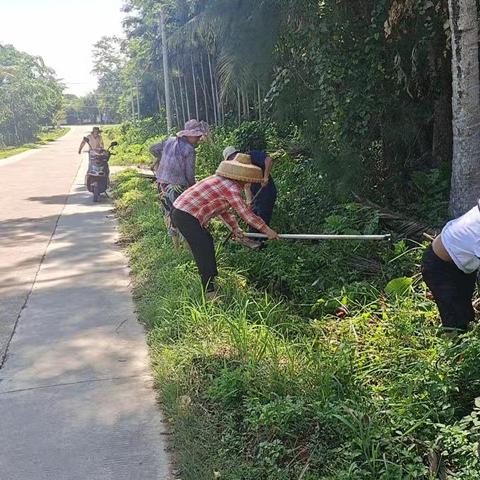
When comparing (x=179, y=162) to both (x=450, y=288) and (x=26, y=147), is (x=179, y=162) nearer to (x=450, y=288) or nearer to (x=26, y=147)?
(x=450, y=288)

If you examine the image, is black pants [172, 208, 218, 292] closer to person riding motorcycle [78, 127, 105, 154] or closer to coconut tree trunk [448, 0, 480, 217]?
coconut tree trunk [448, 0, 480, 217]

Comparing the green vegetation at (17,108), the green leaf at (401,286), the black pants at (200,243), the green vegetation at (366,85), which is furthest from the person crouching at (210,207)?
the green vegetation at (17,108)

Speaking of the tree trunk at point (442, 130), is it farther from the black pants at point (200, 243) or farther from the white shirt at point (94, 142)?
the white shirt at point (94, 142)

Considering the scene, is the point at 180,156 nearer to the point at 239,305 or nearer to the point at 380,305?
the point at 239,305

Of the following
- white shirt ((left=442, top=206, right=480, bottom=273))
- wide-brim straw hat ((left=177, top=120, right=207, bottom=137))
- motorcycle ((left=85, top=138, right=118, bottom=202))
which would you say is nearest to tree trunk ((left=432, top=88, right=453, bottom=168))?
wide-brim straw hat ((left=177, top=120, right=207, bottom=137))

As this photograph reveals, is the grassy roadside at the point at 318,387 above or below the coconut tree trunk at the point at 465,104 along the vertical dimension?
below

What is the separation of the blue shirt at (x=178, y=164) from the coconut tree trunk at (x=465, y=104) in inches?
124

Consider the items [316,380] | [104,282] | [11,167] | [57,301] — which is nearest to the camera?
[316,380]

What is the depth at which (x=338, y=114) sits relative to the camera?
755cm

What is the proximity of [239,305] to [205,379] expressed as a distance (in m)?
1.17

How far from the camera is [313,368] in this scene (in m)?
3.55

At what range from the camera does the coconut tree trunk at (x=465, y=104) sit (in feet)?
16.6

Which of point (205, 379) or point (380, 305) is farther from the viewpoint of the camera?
point (380, 305)

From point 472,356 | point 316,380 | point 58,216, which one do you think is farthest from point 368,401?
point 58,216
